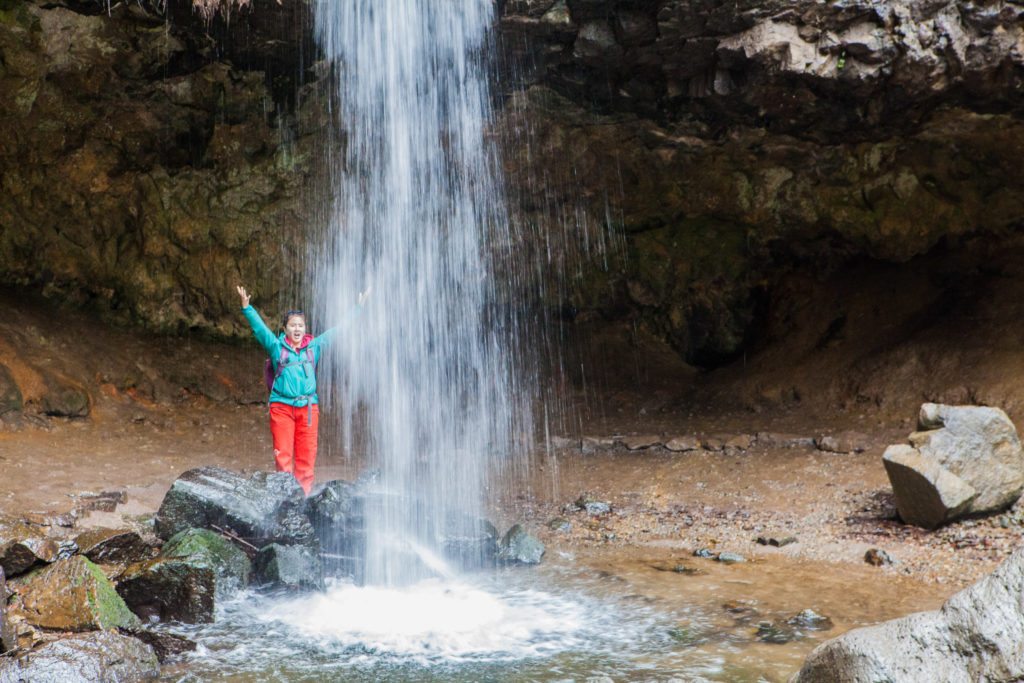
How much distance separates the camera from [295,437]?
7449mm

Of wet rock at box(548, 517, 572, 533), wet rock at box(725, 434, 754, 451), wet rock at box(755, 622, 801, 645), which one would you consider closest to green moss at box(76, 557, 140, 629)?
wet rock at box(548, 517, 572, 533)

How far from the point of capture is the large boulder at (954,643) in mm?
2705

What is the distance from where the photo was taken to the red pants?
7203 mm

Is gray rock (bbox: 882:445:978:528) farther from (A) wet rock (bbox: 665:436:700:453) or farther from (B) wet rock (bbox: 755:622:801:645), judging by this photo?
(A) wet rock (bbox: 665:436:700:453)

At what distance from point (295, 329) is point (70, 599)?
9.59 feet

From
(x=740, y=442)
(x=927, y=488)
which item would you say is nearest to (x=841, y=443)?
(x=740, y=442)

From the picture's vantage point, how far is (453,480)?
938 centimetres

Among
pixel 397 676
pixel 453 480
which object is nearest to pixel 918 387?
pixel 453 480

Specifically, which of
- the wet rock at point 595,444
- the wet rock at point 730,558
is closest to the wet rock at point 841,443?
the wet rock at point 595,444

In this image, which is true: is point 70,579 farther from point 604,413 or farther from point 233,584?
point 604,413

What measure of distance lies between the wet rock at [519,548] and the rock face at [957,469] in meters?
2.97

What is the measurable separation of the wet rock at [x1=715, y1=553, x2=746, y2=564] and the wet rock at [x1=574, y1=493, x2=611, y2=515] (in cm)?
157

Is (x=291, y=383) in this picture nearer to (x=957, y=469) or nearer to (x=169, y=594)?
(x=169, y=594)

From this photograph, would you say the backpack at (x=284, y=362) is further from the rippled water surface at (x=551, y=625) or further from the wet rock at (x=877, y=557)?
the wet rock at (x=877, y=557)
